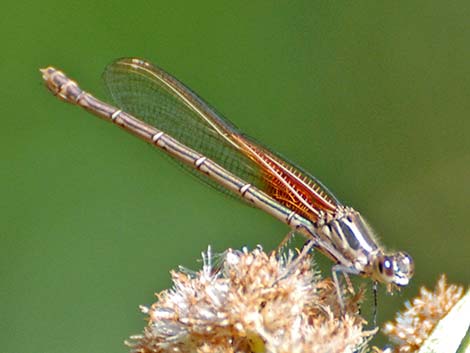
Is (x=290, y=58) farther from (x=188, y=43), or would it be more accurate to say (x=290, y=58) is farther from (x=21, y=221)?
(x=21, y=221)

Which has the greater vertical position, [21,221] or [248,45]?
[248,45]

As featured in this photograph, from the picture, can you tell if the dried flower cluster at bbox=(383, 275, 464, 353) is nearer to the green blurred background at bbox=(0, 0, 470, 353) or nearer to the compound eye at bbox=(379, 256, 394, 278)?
the compound eye at bbox=(379, 256, 394, 278)

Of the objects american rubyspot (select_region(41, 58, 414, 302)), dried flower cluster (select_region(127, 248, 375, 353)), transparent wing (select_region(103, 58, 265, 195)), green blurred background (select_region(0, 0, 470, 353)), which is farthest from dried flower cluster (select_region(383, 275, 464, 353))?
green blurred background (select_region(0, 0, 470, 353))

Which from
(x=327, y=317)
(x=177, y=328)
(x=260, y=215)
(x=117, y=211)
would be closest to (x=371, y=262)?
(x=327, y=317)

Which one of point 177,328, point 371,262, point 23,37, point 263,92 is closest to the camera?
point 177,328

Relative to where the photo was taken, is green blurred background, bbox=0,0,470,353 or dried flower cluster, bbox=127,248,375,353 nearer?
dried flower cluster, bbox=127,248,375,353

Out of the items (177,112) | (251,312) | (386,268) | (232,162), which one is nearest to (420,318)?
(386,268)
